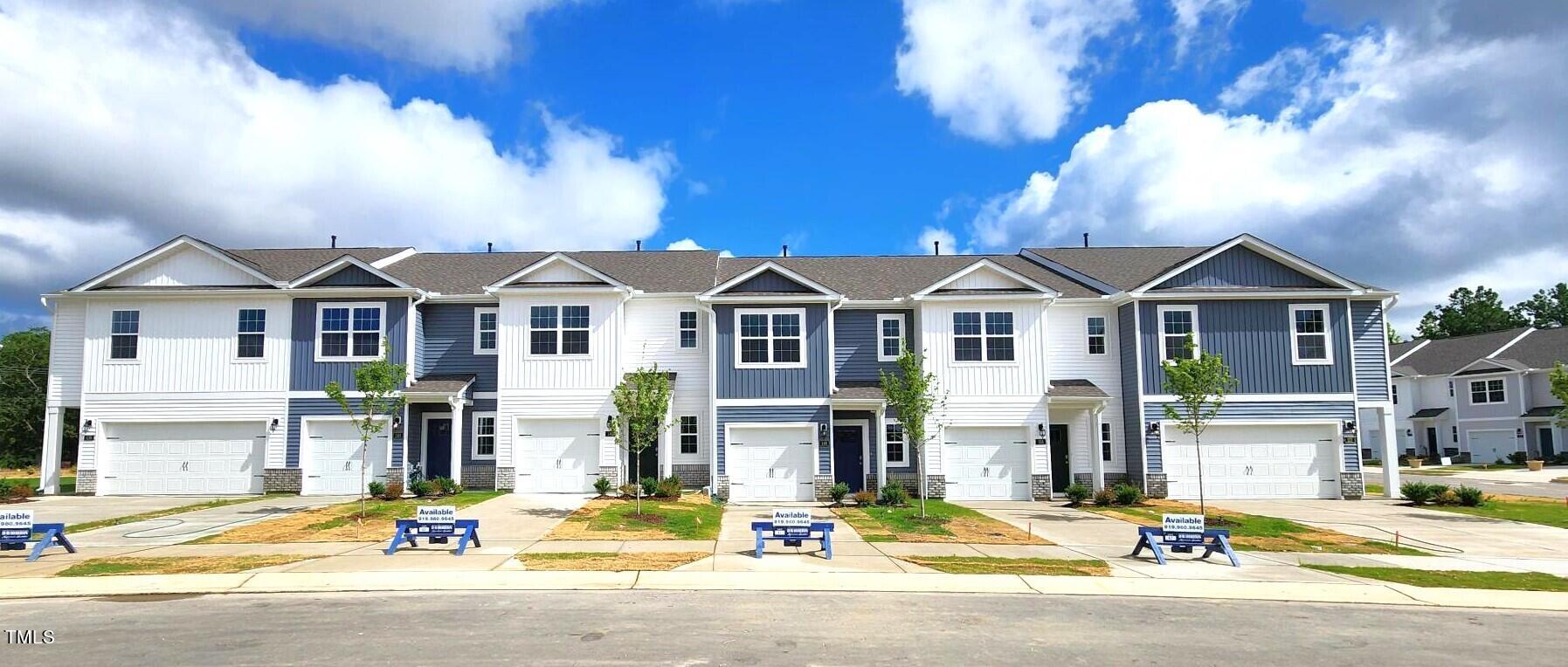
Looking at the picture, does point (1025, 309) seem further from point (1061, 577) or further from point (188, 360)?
point (188, 360)

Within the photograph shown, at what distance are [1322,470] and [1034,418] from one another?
8.78 metres

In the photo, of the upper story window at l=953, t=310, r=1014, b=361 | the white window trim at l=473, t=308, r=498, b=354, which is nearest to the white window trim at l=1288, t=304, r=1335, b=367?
the upper story window at l=953, t=310, r=1014, b=361

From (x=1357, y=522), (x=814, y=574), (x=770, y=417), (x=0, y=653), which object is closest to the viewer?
(x=0, y=653)

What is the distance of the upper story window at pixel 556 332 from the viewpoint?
25.7m

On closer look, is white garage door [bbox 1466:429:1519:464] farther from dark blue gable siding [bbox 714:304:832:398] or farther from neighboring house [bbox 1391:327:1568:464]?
dark blue gable siding [bbox 714:304:832:398]

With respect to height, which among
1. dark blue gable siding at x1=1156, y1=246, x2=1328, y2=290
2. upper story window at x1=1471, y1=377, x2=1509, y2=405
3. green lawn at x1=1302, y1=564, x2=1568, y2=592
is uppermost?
dark blue gable siding at x1=1156, y1=246, x2=1328, y2=290

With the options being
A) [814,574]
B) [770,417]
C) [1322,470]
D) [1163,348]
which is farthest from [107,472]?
[1322,470]

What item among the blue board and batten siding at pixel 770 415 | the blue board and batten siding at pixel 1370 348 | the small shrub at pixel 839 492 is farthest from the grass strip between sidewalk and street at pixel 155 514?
the blue board and batten siding at pixel 1370 348

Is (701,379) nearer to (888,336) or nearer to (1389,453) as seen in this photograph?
(888,336)

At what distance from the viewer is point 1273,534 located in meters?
18.3

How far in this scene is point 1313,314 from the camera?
2647cm

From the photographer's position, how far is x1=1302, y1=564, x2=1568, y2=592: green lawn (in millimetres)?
13203

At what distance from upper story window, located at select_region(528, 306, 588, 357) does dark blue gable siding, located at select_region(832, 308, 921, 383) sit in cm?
752

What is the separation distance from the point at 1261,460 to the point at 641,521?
18790 millimetres
